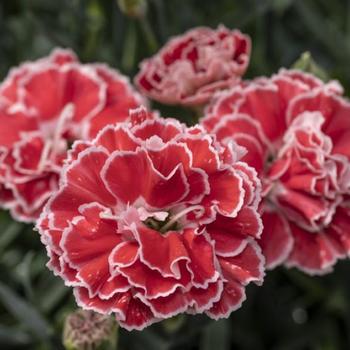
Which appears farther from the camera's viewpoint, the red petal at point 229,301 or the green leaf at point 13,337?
the green leaf at point 13,337

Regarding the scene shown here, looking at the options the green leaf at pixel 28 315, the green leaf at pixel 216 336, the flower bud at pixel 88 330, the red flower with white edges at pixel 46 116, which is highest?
the red flower with white edges at pixel 46 116

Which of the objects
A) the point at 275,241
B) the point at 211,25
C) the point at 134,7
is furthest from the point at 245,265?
the point at 211,25

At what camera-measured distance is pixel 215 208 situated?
2.51 ft

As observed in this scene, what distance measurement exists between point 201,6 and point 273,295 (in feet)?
1.84

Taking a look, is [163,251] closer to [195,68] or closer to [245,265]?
[245,265]

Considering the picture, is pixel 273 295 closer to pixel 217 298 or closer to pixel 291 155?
pixel 291 155

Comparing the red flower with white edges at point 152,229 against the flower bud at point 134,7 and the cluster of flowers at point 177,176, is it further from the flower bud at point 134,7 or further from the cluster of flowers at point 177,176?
the flower bud at point 134,7

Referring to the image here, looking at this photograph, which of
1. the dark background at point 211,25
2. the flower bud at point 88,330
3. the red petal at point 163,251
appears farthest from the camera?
the dark background at point 211,25

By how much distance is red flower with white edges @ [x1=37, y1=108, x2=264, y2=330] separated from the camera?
741mm

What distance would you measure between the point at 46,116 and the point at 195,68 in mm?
207

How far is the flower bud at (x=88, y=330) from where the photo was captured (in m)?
0.91

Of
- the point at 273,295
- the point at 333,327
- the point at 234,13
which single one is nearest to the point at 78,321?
the point at 273,295

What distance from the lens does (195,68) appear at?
106 centimetres

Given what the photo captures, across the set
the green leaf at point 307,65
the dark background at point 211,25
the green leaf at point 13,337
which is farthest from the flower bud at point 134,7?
the green leaf at point 13,337
